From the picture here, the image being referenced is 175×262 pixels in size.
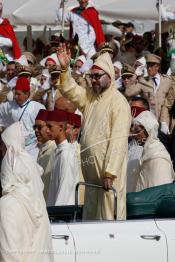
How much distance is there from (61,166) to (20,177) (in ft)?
11.9

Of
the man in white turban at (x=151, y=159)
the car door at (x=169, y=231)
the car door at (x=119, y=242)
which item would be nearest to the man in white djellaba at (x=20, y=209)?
the car door at (x=119, y=242)

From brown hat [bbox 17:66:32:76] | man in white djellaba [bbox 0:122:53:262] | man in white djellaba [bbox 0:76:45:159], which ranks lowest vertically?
man in white djellaba [bbox 0:76:45:159]

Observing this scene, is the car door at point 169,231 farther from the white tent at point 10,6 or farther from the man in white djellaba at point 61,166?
the white tent at point 10,6

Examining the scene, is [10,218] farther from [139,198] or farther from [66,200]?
[66,200]

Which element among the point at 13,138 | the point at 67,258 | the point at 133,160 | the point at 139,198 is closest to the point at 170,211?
the point at 139,198

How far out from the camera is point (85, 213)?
1120cm

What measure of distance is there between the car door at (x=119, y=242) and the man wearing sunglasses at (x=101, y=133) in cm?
147

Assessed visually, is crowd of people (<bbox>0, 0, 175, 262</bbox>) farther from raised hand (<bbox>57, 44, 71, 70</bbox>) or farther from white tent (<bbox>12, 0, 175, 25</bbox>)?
white tent (<bbox>12, 0, 175, 25</bbox>)

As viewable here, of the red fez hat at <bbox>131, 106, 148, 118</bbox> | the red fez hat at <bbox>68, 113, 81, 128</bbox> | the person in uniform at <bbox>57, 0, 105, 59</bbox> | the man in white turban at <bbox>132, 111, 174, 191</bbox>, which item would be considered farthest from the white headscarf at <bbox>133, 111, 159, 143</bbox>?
the person in uniform at <bbox>57, 0, 105, 59</bbox>

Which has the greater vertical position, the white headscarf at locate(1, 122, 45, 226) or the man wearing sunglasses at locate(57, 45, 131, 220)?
the white headscarf at locate(1, 122, 45, 226)

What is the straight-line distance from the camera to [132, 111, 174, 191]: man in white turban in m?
12.0

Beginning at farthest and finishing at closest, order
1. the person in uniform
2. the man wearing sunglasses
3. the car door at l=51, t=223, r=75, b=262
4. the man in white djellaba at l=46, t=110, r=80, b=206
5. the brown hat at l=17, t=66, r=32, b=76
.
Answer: the person in uniform → the brown hat at l=17, t=66, r=32, b=76 → the man in white djellaba at l=46, t=110, r=80, b=206 → the man wearing sunglasses → the car door at l=51, t=223, r=75, b=262

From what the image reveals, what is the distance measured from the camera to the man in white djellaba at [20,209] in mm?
8266

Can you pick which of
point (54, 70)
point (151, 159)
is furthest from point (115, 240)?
point (54, 70)
